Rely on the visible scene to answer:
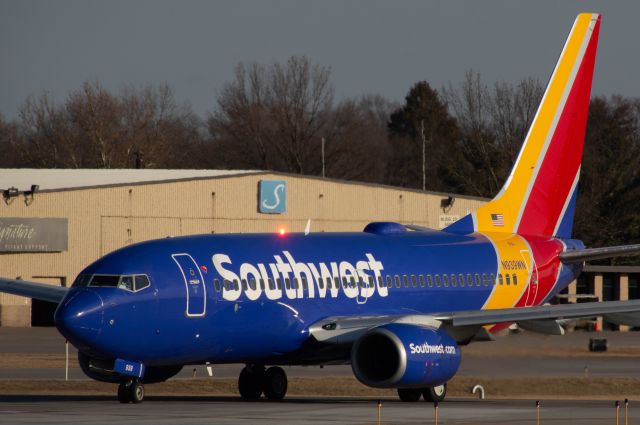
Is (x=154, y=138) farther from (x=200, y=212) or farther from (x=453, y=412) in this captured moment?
(x=453, y=412)

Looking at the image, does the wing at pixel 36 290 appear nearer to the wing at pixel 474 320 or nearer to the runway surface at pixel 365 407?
the runway surface at pixel 365 407

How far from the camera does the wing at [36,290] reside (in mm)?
38000

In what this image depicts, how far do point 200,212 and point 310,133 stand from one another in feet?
175

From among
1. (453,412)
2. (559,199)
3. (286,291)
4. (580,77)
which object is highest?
(580,77)

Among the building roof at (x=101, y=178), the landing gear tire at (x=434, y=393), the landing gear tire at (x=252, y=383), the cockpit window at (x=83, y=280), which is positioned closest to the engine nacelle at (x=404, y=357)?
the landing gear tire at (x=434, y=393)

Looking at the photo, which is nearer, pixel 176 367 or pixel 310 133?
pixel 176 367

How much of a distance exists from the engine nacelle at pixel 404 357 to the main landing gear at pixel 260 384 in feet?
12.7

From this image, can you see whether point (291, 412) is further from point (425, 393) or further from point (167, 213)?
point (167, 213)

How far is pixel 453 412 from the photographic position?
101ft

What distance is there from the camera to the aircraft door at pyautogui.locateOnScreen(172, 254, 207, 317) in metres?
32.2

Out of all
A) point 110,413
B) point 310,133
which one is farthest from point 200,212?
point 310,133
